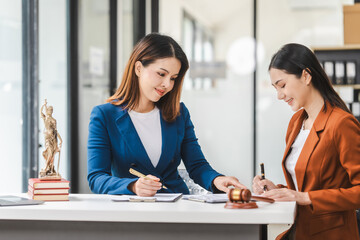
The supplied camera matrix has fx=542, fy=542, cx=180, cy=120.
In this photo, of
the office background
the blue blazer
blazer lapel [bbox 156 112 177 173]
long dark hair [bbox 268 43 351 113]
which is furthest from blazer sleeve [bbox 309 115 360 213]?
the office background

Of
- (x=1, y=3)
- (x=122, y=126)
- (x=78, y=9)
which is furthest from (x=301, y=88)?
(x=78, y=9)

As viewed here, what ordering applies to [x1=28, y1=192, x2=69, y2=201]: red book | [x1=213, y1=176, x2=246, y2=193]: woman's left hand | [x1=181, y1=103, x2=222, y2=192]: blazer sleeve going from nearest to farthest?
[x1=28, y1=192, x2=69, y2=201]: red book < [x1=213, y1=176, x2=246, y2=193]: woman's left hand < [x1=181, y1=103, x2=222, y2=192]: blazer sleeve

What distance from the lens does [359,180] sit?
1972mm

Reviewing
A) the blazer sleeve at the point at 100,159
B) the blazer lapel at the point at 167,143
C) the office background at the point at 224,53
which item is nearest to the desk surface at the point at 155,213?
the blazer sleeve at the point at 100,159

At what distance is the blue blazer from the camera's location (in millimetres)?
2260

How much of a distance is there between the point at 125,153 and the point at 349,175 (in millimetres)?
918

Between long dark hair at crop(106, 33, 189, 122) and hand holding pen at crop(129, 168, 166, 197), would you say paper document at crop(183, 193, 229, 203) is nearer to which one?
hand holding pen at crop(129, 168, 166, 197)

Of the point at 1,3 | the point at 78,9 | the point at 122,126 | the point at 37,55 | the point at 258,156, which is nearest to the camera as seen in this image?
the point at 122,126

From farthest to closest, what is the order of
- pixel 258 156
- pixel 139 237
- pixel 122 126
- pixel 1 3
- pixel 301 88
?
pixel 258 156
pixel 1 3
pixel 122 126
pixel 301 88
pixel 139 237

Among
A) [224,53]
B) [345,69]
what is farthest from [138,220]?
[224,53]

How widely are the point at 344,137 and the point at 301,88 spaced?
0.29 meters

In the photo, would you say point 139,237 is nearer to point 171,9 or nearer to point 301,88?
point 301,88

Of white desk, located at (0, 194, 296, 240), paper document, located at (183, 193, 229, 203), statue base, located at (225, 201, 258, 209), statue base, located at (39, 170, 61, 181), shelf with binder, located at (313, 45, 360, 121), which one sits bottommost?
white desk, located at (0, 194, 296, 240)

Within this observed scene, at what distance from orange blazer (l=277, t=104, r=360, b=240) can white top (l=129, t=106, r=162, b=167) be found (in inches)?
24.2
